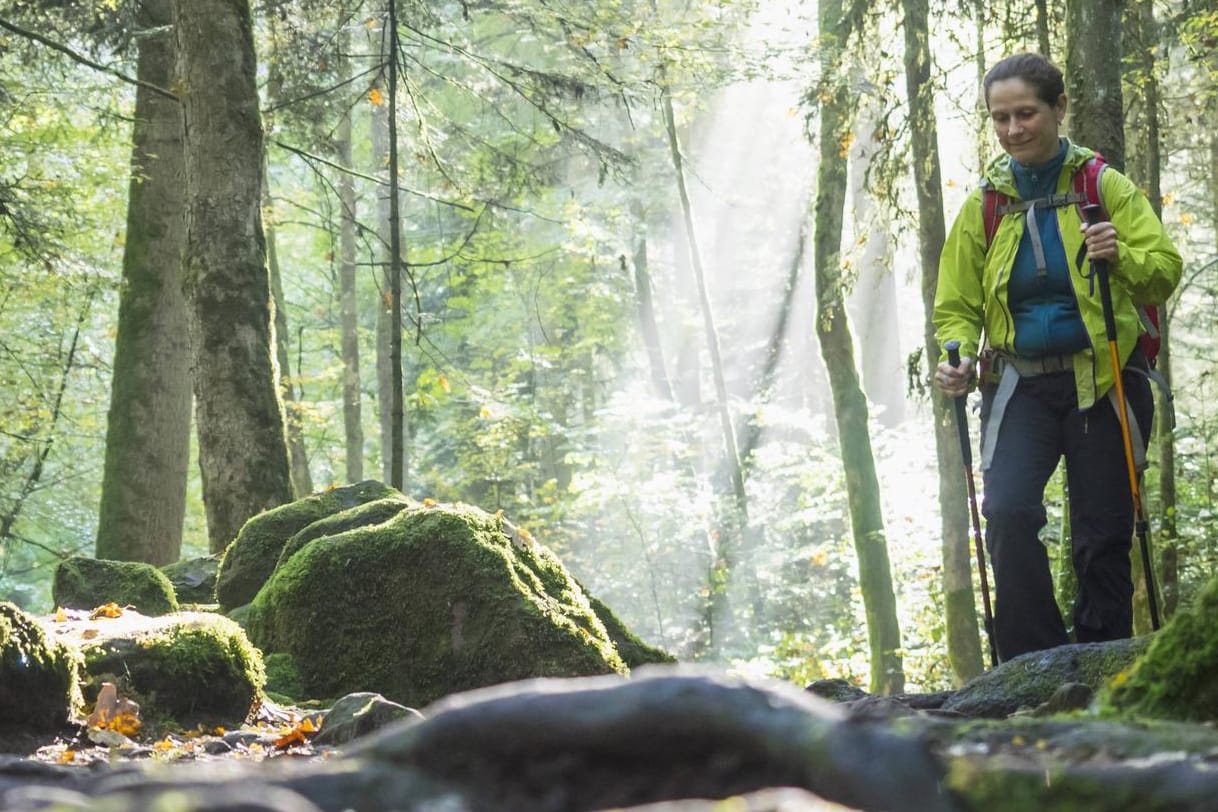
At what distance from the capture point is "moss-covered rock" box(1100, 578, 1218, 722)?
8.95 feet

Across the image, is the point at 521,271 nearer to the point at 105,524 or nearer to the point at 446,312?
the point at 446,312

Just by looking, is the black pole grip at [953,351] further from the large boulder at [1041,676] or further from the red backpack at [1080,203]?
the large boulder at [1041,676]

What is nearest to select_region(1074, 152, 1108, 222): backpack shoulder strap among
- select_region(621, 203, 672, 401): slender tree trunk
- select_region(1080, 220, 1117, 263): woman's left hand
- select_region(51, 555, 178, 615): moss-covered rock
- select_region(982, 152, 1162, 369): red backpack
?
select_region(982, 152, 1162, 369): red backpack

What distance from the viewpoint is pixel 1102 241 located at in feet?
16.0

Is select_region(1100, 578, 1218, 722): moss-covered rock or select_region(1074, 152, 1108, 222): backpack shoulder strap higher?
select_region(1074, 152, 1108, 222): backpack shoulder strap

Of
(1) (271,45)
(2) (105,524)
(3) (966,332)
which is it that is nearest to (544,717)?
(3) (966,332)

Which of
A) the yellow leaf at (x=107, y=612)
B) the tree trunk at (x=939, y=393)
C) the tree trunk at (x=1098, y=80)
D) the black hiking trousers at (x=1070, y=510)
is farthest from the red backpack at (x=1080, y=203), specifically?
the tree trunk at (x=939, y=393)

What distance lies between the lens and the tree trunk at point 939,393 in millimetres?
11461

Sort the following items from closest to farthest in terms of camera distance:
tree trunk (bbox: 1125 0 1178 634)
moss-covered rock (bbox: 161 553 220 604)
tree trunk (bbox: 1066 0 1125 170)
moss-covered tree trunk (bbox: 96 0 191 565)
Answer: tree trunk (bbox: 1066 0 1125 170) < moss-covered rock (bbox: 161 553 220 604) < tree trunk (bbox: 1125 0 1178 634) < moss-covered tree trunk (bbox: 96 0 191 565)

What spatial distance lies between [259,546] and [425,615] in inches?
77.2

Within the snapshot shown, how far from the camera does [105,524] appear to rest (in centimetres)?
1198

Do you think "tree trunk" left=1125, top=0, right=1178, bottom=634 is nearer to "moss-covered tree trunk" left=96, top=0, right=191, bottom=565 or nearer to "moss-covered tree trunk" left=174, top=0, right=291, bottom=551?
"moss-covered tree trunk" left=174, top=0, right=291, bottom=551

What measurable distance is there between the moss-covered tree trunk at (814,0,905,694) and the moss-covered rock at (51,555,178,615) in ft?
28.1

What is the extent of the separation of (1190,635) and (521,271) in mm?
27320
